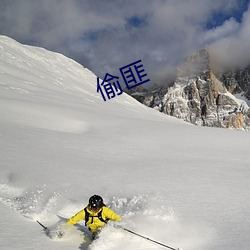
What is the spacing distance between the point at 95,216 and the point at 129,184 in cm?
226

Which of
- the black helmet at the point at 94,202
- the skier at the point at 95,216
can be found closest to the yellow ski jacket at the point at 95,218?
the skier at the point at 95,216

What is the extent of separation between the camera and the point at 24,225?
5496 millimetres

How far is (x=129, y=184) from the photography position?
7688 millimetres

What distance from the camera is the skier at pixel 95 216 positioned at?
5457 mm

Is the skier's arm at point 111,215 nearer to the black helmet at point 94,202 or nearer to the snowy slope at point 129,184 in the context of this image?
the snowy slope at point 129,184

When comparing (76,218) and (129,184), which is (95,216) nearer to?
(76,218)

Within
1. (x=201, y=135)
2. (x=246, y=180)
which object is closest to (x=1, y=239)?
(x=246, y=180)

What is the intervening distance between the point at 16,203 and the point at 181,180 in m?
4.17

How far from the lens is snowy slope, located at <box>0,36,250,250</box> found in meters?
5.17

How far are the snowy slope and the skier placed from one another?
22cm

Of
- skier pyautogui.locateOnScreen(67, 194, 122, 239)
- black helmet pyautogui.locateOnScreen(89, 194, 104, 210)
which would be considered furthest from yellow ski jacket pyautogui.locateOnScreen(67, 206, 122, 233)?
black helmet pyautogui.locateOnScreen(89, 194, 104, 210)

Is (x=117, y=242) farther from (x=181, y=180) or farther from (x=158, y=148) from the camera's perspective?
(x=158, y=148)

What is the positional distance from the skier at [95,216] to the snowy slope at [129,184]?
217mm

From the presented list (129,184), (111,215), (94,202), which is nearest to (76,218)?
(94,202)
